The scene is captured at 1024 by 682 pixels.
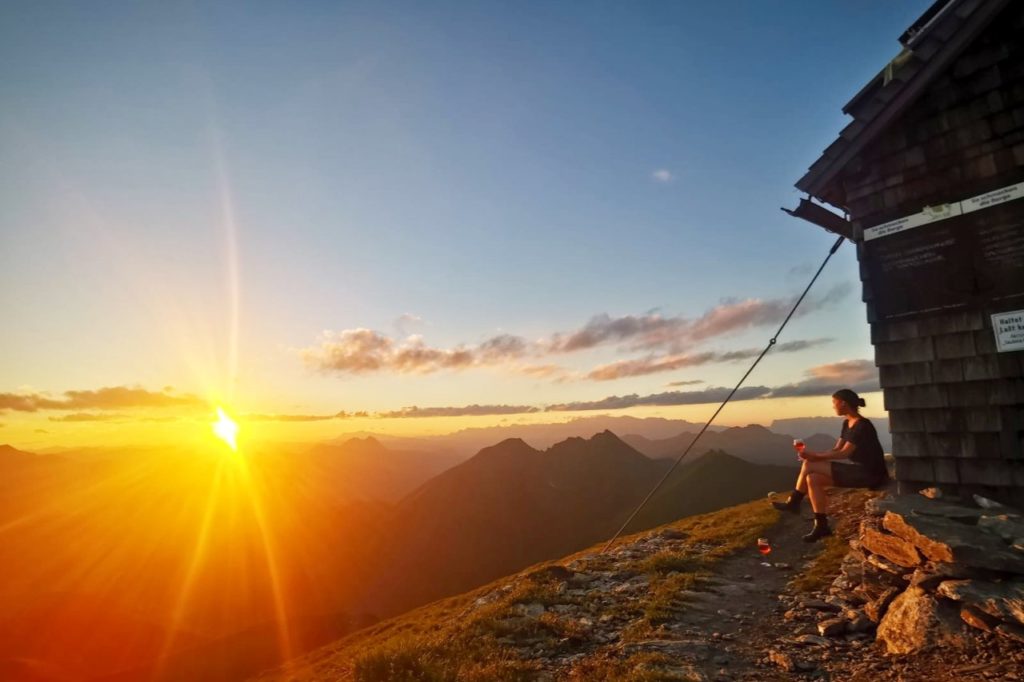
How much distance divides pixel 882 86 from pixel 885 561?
26.7ft

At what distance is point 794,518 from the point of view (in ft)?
47.9

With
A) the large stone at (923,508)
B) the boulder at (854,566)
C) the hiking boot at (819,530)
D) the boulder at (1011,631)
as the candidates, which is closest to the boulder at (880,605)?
the boulder at (854,566)

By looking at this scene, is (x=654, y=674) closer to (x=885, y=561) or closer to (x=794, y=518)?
(x=885, y=561)

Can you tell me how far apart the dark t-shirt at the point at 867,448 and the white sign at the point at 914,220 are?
3533 millimetres

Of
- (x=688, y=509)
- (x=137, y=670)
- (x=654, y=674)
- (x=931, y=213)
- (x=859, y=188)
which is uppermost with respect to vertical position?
(x=859, y=188)

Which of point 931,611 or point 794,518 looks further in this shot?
point 794,518

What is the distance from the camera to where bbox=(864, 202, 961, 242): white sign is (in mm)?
8859

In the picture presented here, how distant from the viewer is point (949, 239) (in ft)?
29.1

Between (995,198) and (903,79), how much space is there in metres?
2.55

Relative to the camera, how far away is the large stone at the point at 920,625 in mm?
5641

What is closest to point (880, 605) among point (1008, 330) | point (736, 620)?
point (736, 620)

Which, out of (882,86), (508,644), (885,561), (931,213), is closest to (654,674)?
(508,644)

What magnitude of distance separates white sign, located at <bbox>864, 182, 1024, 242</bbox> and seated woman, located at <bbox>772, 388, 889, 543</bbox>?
3.11 m

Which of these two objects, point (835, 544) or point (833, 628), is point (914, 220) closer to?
point (835, 544)
